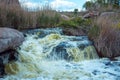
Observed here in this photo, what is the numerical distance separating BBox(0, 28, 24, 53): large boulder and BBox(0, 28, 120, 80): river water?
1.52 ft

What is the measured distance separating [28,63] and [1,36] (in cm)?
111

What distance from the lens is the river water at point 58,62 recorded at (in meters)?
6.84

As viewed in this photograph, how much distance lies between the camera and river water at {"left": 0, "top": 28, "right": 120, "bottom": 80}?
6844 mm

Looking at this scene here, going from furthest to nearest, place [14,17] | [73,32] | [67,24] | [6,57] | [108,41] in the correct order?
[67,24]
[73,32]
[14,17]
[108,41]
[6,57]

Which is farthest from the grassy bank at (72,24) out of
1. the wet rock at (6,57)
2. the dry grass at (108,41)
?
the wet rock at (6,57)

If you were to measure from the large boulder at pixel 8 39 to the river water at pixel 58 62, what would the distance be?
1.52 ft

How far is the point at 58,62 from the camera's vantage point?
815cm

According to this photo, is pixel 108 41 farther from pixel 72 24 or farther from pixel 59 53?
pixel 72 24

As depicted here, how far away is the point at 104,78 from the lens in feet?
22.0

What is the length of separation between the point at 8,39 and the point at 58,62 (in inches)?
73.0

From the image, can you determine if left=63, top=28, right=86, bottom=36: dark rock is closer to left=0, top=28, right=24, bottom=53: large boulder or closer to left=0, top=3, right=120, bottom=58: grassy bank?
left=0, top=3, right=120, bottom=58: grassy bank

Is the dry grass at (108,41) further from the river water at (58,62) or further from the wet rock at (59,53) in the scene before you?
the wet rock at (59,53)

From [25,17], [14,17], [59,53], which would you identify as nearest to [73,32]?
→ [25,17]

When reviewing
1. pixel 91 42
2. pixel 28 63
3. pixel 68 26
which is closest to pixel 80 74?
pixel 28 63
